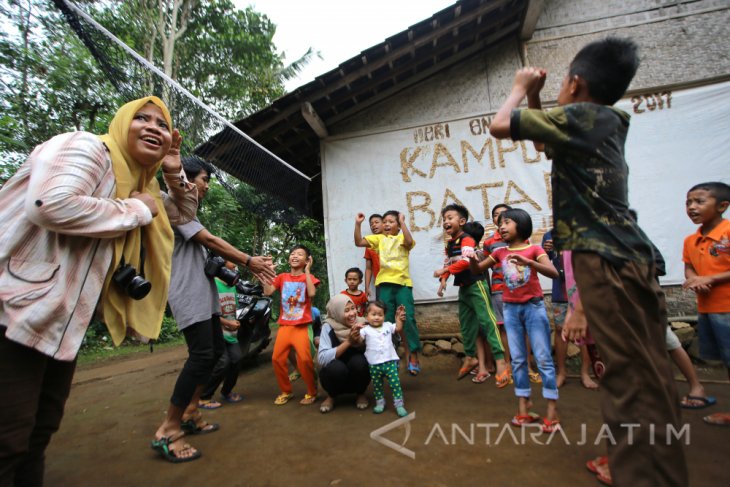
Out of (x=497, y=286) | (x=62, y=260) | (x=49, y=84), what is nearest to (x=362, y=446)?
(x=62, y=260)

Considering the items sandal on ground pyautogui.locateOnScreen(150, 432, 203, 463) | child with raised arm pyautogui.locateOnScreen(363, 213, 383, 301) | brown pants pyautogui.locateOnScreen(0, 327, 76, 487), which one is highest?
child with raised arm pyautogui.locateOnScreen(363, 213, 383, 301)

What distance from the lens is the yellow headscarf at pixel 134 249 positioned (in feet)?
A: 4.78

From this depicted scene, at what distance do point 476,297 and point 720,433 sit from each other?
1908 millimetres

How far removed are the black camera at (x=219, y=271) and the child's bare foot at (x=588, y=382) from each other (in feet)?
10.5

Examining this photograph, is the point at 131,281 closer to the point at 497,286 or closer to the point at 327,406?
the point at 327,406

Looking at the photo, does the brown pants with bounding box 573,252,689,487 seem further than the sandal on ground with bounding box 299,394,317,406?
No

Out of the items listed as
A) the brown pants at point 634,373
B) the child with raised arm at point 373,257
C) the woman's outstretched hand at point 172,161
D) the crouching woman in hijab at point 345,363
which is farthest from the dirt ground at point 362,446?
the woman's outstretched hand at point 172,161

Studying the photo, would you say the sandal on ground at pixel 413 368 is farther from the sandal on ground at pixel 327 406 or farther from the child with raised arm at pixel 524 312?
the child with raised arm at pixel 524 312

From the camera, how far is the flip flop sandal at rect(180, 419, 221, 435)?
8.71 ft

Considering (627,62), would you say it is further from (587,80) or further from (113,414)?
(113,414)

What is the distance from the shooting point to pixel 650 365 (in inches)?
45.4

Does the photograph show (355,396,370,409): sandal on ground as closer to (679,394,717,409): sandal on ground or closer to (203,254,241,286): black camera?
(203,254,241,286): black camera

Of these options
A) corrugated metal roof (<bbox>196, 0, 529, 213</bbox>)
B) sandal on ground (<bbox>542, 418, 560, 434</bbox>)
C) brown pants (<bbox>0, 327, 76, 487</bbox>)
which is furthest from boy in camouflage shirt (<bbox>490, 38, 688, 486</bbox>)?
corrugated metal roof (<bbox>196, 0, 529, 213</bbox>)

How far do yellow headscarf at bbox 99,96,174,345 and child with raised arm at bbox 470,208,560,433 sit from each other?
6.69ft
